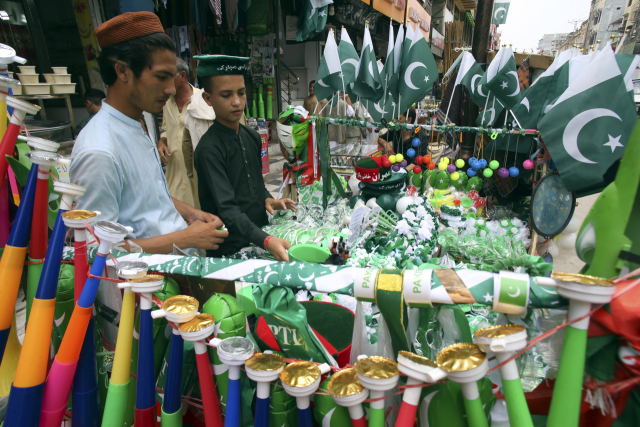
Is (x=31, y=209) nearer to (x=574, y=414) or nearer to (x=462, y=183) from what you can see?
(x=574, y=414)

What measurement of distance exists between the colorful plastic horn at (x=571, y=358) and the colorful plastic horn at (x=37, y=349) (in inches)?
39.5

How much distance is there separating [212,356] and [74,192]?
1.66 ft

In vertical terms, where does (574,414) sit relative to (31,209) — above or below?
below

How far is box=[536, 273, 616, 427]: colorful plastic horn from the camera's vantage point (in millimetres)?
516

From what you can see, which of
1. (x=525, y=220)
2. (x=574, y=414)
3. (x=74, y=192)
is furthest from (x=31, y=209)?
(x=525, y=220)

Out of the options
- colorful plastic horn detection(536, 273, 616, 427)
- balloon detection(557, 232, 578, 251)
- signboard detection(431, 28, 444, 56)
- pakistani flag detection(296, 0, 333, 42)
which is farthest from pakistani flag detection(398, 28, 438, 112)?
signboard detection(431, 28, 444, 56)

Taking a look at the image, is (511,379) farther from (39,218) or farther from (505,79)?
(505,79)

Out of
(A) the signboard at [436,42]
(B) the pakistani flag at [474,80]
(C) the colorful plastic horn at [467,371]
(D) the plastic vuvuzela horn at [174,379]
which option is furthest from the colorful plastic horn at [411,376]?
(A) the signboard at [436,42]

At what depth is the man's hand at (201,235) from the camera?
1.31 m

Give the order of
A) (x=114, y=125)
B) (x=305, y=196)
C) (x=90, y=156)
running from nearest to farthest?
(x=90, y=156)
(x=114, y=125)
(x=305, y=196)

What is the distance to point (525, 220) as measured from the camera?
2939 millimetres

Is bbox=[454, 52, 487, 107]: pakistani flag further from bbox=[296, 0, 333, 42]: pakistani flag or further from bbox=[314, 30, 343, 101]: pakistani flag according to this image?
bbox=[296, 0, 333, 42]: pakistani flag

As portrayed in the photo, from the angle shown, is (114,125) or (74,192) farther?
(114,125)

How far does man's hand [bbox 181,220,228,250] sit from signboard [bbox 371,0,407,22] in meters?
9.31
